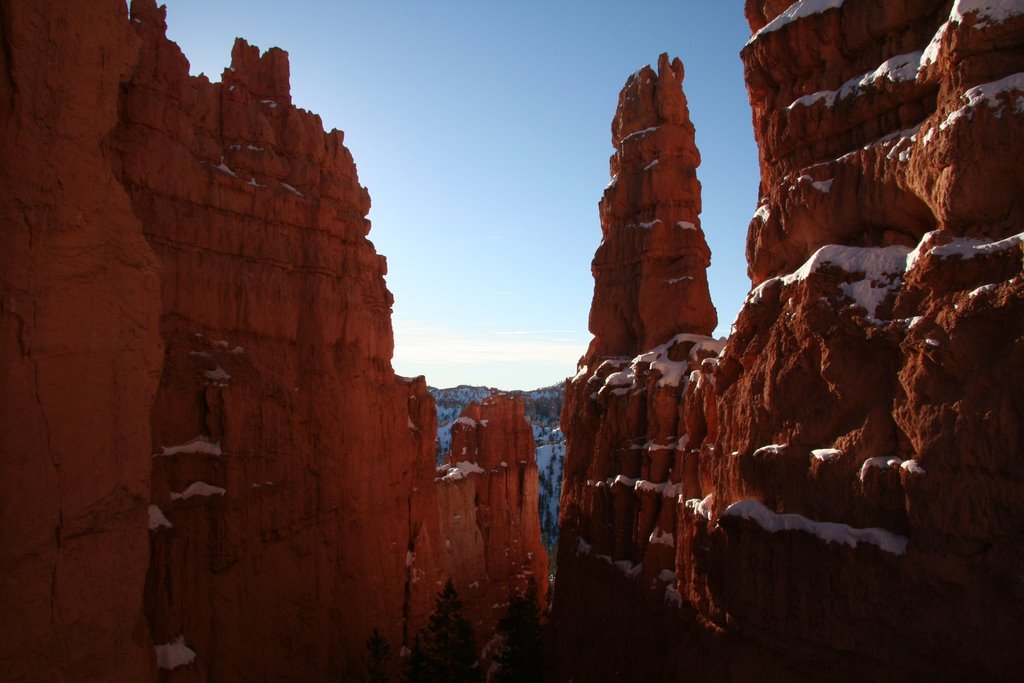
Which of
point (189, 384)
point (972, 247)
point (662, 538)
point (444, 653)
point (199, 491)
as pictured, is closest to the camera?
point (972, 247)

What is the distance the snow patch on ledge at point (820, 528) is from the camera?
39.7 feet

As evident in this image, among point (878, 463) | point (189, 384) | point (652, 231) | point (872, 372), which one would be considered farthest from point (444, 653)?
point (872, 372)

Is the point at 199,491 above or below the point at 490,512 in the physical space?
above

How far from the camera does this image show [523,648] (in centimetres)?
3155

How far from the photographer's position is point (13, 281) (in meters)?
9.96

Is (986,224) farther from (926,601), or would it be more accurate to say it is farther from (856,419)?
(926,601)

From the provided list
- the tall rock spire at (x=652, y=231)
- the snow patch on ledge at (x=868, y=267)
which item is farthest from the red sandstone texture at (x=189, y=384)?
the snow patch on ledge at (x=868, y=267)

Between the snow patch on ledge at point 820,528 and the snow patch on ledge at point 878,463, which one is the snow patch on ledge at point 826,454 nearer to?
the snow patch on ledge at point 878,463

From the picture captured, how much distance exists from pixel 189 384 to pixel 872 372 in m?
17.0

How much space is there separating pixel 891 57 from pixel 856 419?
23.2 ft

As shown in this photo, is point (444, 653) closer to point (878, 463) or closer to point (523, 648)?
point (523, 648)

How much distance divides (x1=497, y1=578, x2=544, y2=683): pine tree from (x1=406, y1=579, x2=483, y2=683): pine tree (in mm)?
1687

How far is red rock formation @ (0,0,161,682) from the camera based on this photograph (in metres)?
9.99

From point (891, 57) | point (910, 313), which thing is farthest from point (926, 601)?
point (891, 57)
